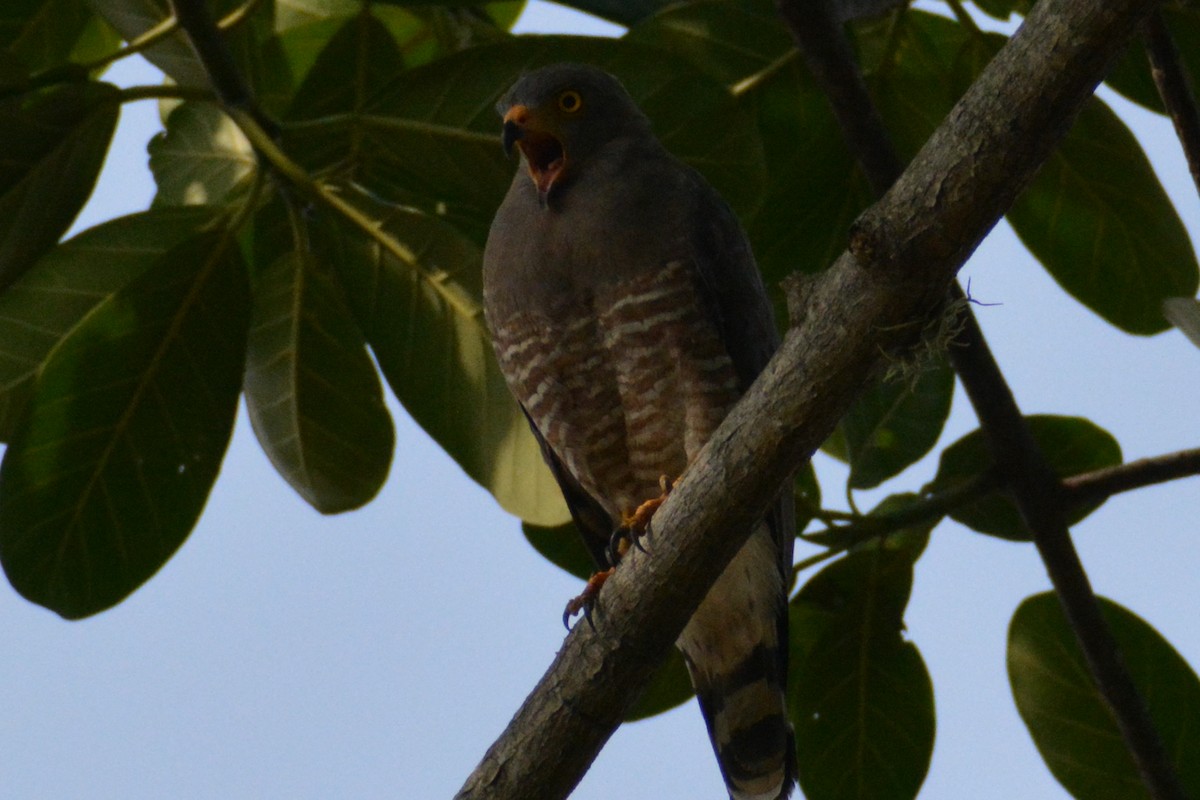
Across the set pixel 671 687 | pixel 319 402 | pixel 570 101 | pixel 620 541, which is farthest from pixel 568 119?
pixel 671 687

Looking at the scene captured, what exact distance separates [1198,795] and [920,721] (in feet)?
2.62

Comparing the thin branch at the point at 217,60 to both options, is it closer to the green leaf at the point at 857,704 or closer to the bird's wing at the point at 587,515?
the bird's wing at the point at 587,515

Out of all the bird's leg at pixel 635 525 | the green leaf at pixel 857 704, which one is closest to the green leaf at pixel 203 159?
the bird's leg at pixel 635 525

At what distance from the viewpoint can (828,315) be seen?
2.48 meters

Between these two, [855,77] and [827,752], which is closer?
[855,77]

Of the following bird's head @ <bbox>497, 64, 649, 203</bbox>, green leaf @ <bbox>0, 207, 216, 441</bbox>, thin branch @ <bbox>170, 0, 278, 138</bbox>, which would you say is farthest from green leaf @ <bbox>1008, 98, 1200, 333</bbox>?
green leaf @ <bbox>0, 207, 216, 441</bbox>

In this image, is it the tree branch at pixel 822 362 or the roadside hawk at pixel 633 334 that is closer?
the tree branch at pixel 822 362

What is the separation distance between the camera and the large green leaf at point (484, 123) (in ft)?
11.8

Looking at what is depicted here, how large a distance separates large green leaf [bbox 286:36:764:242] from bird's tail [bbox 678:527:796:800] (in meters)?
0.99

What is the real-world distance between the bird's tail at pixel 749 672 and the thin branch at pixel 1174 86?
4.75ft

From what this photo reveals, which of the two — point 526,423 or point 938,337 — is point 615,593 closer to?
point 938,337

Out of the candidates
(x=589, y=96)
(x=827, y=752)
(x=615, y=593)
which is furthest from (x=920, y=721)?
(x=589, y=96)

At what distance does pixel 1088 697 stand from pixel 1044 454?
700mm

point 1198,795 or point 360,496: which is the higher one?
point 1198,795
